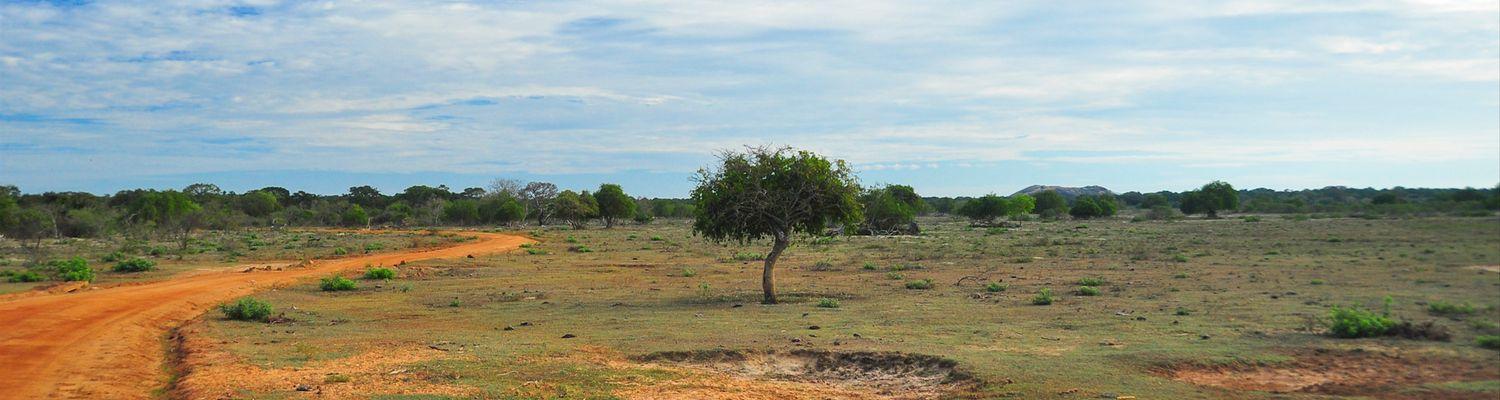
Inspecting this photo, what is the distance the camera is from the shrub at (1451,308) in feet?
26.9

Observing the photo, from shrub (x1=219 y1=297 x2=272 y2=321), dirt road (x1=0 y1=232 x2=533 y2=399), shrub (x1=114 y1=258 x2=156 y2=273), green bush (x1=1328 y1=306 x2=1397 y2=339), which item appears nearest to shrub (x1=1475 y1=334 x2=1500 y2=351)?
green bush (x1=1328 y1=306 x2=1397 y2=339)

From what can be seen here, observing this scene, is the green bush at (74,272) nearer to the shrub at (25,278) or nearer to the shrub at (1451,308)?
the shrub at (25,278)

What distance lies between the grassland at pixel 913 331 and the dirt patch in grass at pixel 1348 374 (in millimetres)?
47

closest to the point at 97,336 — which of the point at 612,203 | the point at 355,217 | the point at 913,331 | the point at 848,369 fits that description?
the point at 848,369

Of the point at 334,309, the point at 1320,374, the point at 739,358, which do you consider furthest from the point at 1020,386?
the point at 334,309

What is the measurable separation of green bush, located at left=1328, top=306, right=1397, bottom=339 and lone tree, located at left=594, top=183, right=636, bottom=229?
83770 millimetres

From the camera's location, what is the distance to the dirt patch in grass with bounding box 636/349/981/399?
1105cm

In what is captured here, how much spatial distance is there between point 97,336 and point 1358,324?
67.4 feet

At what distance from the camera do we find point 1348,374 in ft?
33.4

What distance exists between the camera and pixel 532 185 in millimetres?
118188

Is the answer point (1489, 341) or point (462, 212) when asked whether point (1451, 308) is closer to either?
point (1489, 341)

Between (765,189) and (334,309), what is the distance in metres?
10.9

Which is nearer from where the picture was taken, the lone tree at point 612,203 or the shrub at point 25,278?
the shrub at point 25,278

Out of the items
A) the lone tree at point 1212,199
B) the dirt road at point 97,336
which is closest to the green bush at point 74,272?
the dirt road at point 97,336
